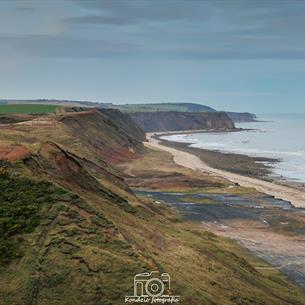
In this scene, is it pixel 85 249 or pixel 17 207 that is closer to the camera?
pixel 85 249

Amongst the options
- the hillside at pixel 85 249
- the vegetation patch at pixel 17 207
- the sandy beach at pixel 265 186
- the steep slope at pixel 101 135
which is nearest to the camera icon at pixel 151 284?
the hillside at pixel 85 249

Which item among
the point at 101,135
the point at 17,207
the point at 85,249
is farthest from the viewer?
the point at 101,135

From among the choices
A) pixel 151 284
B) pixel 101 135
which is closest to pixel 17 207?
pixel 151 284

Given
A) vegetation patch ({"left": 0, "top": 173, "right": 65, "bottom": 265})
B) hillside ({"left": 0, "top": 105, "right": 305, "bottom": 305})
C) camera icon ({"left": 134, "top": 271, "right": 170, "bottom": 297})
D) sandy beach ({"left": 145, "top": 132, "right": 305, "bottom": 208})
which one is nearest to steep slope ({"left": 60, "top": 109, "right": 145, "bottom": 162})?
sandy beach ({"left": 145, "top": 132, "right": 305, "bottom": 208})

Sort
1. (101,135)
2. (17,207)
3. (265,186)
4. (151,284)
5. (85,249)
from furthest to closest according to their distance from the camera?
1. (101,135)
2. (265,186)
3. (17,207)
4. (85,249)
5. (151,284)

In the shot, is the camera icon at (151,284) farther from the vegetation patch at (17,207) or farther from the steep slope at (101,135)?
the steep slope at (101,135)

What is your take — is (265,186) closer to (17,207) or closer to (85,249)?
(17,207)

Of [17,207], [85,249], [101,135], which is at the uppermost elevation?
[17,207]

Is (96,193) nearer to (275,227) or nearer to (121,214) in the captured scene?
(121,214)
